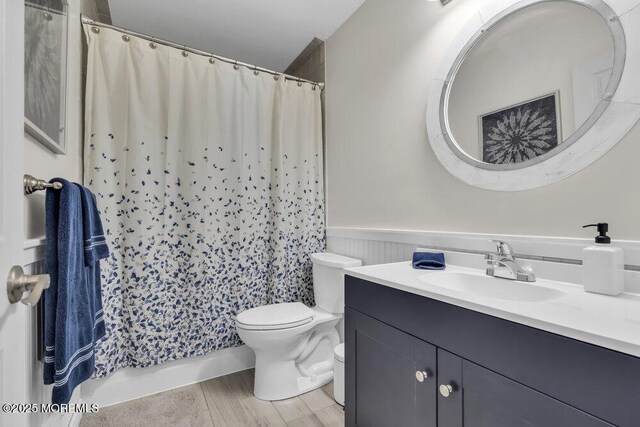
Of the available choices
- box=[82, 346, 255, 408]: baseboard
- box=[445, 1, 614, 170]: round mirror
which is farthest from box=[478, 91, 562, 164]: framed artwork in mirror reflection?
box=[82, 346, 255, 408]: baseboard

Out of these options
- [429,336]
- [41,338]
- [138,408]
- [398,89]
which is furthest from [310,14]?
[138,408]

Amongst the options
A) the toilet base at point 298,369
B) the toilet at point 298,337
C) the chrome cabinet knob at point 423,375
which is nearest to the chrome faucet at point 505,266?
the chrome cabinet knob at point 423,375

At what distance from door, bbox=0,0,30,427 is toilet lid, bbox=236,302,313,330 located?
3.52 ft

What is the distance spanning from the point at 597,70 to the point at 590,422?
0.99 meters

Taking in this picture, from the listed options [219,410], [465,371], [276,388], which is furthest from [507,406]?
[219,410]

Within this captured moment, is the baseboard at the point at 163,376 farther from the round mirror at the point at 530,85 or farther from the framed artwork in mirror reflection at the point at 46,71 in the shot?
the round mirror at the point at 530,85

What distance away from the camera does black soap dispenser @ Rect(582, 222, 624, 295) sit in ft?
2.69

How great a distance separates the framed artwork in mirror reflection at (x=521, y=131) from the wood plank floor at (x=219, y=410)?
1.47 m

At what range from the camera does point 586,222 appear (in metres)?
0.95

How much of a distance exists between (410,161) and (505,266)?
0.72 m

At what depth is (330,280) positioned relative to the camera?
6.23 ft

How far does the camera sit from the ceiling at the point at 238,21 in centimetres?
189

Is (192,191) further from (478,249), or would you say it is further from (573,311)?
(573,311)

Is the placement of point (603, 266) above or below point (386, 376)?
above
